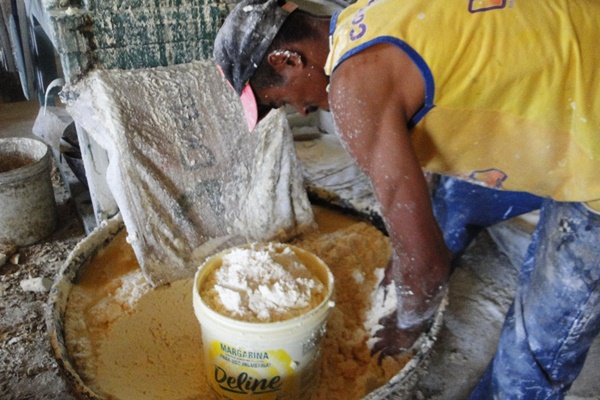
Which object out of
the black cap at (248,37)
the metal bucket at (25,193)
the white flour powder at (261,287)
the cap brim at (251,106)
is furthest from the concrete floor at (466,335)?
the black cap at (248,37)

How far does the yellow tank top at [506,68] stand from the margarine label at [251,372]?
0.63 meters

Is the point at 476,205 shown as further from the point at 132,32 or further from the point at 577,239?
the point at 132,32

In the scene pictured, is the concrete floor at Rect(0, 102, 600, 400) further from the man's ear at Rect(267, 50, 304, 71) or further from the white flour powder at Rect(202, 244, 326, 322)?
the man's ear at Rect(267, 50, 304, 71)

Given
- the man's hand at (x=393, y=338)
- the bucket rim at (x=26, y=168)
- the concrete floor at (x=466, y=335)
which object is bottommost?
the concrete floor at (x=466, y=335)

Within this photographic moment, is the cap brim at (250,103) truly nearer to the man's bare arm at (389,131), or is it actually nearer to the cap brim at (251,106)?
the cap brim at (251,106)

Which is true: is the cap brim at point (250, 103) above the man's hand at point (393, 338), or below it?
above

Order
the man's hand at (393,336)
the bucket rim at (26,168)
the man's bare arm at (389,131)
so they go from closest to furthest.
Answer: the man's bare arm at (389,131), the man's hand at (393,336), the bucket rim at (26,168)

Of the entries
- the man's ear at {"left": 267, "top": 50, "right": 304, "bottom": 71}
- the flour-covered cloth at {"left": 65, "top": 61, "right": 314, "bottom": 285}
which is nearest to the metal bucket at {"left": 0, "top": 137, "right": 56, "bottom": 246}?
the flour-covered cloth at {"left": 65, "top": 61, "right": 314, "bottom": 285}

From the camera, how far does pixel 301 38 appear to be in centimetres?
112

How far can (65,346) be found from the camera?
1369 mm

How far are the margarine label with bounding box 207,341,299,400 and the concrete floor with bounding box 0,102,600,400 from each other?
0.58m

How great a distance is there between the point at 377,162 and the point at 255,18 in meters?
0.44

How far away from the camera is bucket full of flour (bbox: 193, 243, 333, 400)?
1.16m

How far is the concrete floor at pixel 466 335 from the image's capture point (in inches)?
65.7
